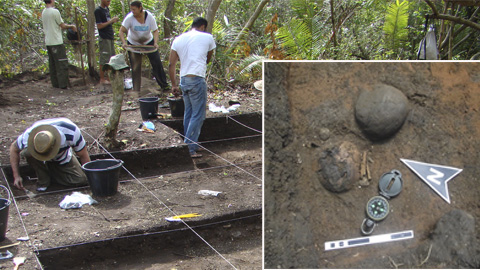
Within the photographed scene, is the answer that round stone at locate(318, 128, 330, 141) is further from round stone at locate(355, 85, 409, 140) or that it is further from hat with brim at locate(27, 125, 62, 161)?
hat with brim at locate(27, 125, 62, 161)

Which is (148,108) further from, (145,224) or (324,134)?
(324,134)

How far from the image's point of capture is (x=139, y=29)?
7.28 metres

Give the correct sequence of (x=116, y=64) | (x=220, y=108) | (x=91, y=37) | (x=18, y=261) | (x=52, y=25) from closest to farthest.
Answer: (x=18, y=261) < (x=116, y=64) < (x=220, y=108) < (x=52, y=25) < (x=91, y=37)

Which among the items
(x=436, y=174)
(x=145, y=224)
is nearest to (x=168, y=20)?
(x=145, y=224)

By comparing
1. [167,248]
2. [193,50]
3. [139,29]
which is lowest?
[167,248]

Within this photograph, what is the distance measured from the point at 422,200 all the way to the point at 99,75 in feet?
27.4

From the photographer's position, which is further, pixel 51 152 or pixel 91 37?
pixel 91 37

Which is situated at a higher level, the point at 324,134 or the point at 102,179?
the point at 324,134

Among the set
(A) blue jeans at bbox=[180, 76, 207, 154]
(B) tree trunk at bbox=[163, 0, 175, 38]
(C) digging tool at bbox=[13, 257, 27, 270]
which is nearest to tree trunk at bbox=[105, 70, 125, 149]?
(A) blue jeans at bbox=[180, 76, 207, 154]

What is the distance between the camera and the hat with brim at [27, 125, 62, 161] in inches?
169

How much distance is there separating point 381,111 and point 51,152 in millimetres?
3539

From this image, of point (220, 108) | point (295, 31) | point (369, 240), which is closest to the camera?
point (369, 240)

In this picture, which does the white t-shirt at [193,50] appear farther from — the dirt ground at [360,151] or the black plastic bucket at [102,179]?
the dirt ground at [360,151]

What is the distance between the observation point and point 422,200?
5.92 ft
